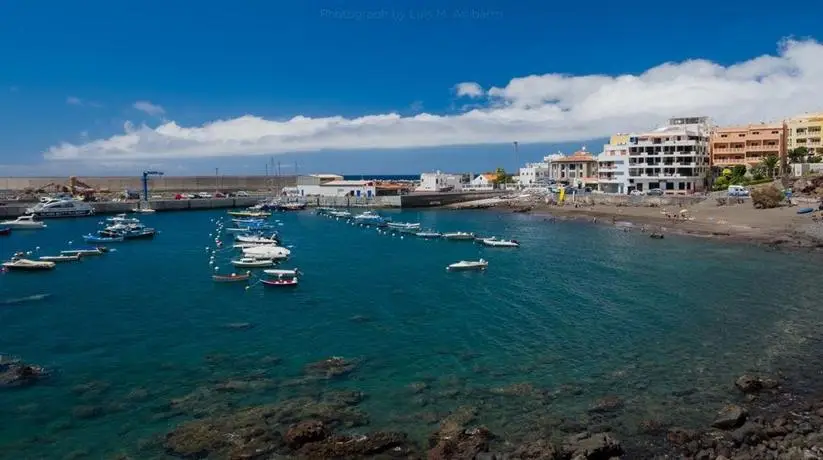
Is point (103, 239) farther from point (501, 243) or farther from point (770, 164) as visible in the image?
point (770, 164)

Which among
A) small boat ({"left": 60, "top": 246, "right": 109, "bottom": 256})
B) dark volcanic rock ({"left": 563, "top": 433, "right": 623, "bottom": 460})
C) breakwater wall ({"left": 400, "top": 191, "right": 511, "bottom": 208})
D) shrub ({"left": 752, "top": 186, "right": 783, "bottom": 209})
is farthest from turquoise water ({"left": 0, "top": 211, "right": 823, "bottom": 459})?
breakwater wall ({"left": 400, "top": 191, "right": 511, "bottom": 208})

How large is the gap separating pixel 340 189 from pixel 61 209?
58970 mm

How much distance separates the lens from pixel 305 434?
19219 mm

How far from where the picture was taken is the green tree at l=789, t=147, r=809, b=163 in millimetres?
99625

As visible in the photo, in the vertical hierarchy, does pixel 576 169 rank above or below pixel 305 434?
above

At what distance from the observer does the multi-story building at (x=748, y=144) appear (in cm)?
10812

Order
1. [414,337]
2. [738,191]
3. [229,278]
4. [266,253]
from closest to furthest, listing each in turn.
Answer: [414,337]
[229,278]
[266,253]
[738,191]

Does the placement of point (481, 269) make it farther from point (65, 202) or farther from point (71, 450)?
point (65, 202)

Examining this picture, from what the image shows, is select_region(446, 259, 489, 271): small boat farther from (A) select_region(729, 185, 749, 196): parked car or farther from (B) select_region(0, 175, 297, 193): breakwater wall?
(B) select_region(0, 175, 297, 193): breakwater wall

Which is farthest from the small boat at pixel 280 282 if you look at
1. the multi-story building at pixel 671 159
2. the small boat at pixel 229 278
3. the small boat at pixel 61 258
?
the multi-story building at pixel 671 159

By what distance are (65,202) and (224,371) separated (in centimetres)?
9874

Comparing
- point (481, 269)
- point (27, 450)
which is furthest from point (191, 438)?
point (481, 269)

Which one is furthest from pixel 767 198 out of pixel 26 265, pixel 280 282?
pixel 26 265

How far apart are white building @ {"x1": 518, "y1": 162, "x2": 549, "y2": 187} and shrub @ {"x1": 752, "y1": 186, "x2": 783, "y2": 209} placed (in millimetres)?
68765
